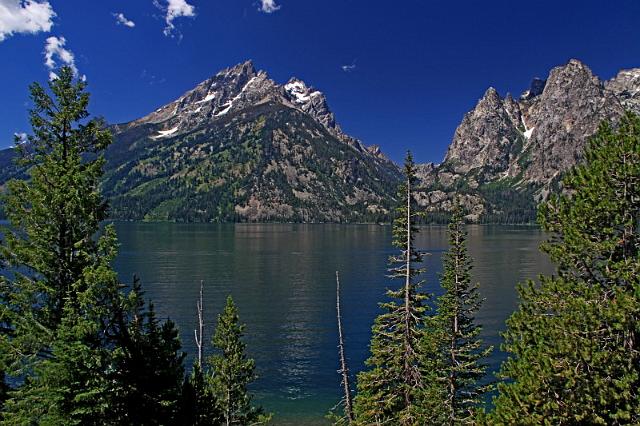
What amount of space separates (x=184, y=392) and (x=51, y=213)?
35.5ft

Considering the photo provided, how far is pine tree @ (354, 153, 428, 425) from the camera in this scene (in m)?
27.2

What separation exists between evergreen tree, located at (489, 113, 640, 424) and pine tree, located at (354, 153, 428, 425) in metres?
9.18

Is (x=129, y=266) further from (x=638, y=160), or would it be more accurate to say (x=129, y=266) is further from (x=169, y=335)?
(x=638, y=160)

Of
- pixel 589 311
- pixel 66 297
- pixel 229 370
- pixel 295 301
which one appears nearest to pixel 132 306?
pixel 66 297

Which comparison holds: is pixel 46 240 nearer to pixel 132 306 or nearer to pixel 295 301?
pixel 132 306

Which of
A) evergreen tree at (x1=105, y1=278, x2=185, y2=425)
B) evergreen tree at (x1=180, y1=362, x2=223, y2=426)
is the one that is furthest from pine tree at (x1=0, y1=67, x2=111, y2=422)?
evergreen tree at (x1=180, y1=362, x2=223, y2=426)

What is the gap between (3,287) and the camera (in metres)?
17.0

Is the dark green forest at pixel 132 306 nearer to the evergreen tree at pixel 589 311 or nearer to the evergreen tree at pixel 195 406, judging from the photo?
the evergreen tree at pixel 589 311

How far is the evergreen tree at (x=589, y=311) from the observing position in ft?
49.4

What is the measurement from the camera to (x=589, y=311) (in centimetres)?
1580

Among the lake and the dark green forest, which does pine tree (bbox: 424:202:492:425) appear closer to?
the dark green forest

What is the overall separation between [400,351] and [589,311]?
A: 13113 mm

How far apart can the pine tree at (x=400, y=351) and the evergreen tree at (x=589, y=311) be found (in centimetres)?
918

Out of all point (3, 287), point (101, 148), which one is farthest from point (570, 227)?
point (3, 287)
